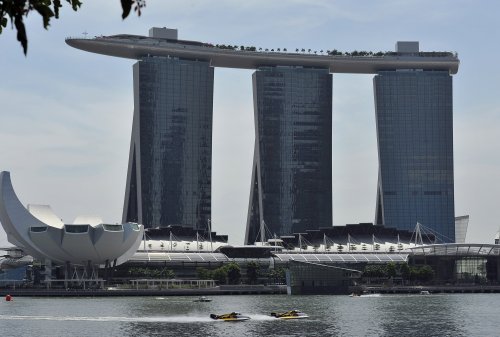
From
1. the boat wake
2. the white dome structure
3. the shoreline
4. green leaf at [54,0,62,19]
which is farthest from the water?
green leaf at [54,0,62,19]

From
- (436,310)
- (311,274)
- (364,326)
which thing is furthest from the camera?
(311,274)

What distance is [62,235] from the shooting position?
186 metres

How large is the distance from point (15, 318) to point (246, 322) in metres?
24.3

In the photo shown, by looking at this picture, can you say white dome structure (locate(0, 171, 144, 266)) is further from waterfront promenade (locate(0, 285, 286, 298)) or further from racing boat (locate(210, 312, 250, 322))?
racing boat (locate(210, 312, 250, 322))

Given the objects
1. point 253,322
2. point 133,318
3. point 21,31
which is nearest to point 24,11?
point 21,31

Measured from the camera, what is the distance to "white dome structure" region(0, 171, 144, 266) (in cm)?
18625

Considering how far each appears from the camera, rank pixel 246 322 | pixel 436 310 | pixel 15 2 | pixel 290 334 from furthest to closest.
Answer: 1. pixel 436 310
2. pixel 246 322
3. pixel 290 334
4. pixel 15 2

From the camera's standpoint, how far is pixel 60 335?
82125 millimetres

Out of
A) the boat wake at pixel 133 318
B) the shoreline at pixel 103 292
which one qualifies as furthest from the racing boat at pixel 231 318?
the shoreline at pixel 103 292

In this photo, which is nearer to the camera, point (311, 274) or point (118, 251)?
point (311, 274)

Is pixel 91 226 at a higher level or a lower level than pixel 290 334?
higher

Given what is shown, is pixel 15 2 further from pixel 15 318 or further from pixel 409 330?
pixel 15 318

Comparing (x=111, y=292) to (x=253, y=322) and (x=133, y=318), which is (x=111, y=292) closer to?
(x=133, y=318)

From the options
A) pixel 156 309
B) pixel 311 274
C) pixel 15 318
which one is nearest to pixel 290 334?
pixel 15 318
